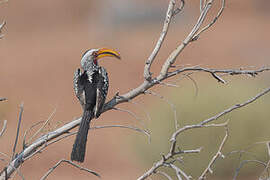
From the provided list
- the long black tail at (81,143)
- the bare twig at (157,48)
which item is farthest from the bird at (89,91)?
the bare twig at (157,48)

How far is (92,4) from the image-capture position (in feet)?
127

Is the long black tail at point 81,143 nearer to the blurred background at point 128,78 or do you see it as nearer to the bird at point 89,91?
the bird at point 89,91

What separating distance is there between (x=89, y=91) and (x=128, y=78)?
15561 millimetres

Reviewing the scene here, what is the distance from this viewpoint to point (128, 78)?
2095cm

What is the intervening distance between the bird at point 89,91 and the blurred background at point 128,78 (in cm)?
29

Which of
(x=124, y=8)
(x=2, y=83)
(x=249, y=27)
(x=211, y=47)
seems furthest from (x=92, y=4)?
(x=2, y=83)

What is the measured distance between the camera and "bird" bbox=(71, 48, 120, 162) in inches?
184

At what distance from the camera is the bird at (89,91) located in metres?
4.67

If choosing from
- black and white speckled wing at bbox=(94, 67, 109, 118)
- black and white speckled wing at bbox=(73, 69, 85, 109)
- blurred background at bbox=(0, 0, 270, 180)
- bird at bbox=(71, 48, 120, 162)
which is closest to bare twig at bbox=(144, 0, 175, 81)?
blurred background at bbox=(0, 0, 270, 180)

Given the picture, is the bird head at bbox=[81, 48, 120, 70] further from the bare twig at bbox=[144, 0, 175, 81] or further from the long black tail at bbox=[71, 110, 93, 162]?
the bare twig at bbox=[144, 0, 175, 81]

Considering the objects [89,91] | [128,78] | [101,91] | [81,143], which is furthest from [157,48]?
[128,78]

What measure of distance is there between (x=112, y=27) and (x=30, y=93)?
11.3 metres

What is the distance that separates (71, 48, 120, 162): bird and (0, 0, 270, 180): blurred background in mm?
286

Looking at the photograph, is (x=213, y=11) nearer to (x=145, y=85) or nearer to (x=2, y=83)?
(x=2, y=83)
